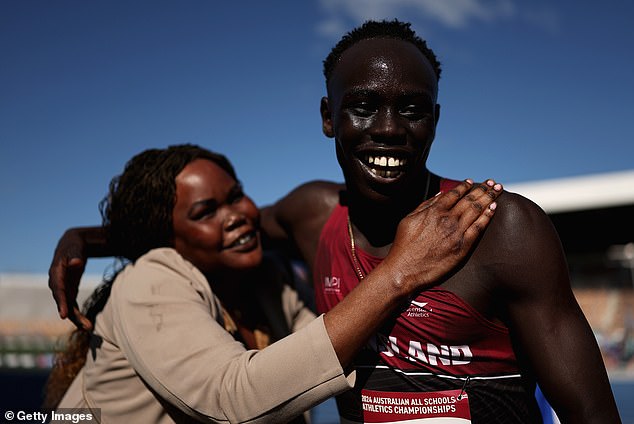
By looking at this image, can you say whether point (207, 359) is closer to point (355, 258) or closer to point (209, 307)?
point (209, 307)

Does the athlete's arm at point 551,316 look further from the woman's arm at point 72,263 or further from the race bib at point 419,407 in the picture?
the woman's arm at point 72,263

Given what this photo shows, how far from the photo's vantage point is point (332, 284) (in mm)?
2215

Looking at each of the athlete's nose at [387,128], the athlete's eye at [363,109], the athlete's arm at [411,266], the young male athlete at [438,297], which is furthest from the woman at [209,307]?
the athlete's eye at [363,109]

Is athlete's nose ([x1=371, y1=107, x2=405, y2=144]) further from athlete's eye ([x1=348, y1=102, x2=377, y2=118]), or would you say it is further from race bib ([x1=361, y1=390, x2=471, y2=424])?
race bib ([x1=361, y1=390, x2=471, y2=424])

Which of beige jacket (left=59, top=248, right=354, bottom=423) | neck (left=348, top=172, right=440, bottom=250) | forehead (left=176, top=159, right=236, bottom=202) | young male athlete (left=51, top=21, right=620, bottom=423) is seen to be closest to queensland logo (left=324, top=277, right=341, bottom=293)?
young male athlete (left=51, top=21, right=620, bottom=423)

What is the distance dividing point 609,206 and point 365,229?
20666mm

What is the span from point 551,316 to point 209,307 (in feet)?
4.21

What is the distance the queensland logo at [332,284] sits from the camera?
7.14ft

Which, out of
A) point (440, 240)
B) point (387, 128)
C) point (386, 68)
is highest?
point (386, 68)

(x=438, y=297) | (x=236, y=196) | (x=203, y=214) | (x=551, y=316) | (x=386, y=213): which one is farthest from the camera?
(x=236, y=196)

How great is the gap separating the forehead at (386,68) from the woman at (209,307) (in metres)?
0.37

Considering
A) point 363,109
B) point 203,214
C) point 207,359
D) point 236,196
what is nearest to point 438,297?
point 363,109

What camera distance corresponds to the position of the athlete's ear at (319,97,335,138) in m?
2.22

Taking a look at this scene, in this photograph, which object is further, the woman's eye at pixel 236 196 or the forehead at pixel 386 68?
the woman's eye at pixel 236 196
